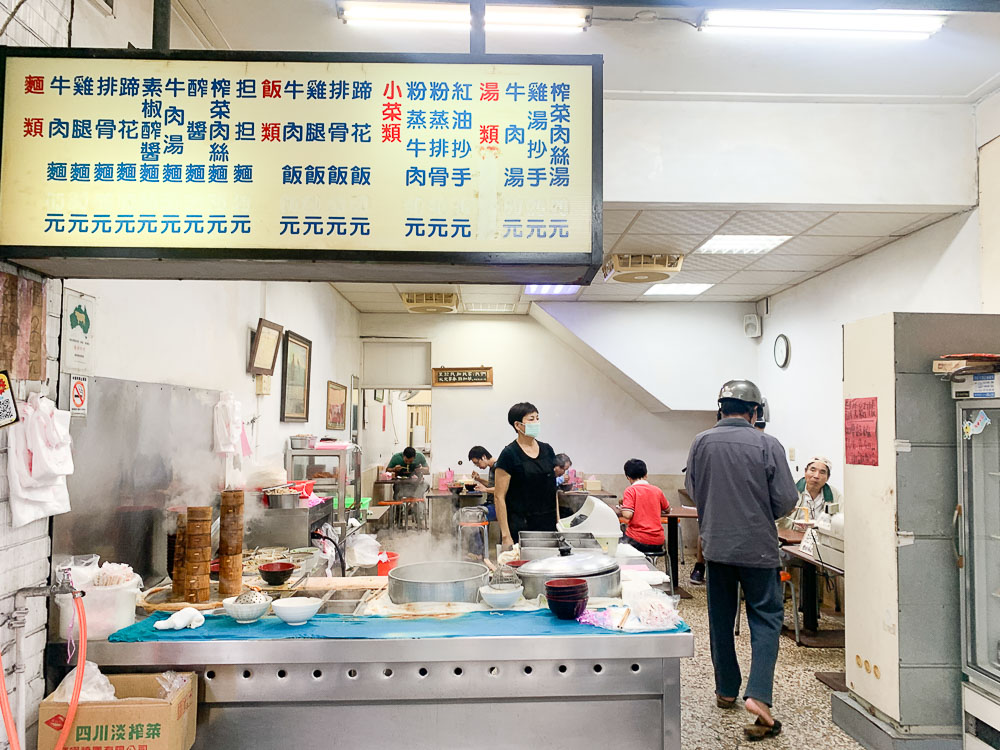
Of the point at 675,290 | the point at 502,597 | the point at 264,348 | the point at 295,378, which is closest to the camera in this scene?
the point at 502,597

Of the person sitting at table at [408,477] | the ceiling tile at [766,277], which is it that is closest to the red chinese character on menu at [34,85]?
the ceiling tile at [766,277]

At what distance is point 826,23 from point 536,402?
6267 mm

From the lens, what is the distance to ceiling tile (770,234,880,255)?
208 inches

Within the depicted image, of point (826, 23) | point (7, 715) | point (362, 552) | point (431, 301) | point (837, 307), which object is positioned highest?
point (826, 23)

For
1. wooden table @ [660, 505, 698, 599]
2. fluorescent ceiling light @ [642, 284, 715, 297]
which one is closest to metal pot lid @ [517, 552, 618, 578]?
wooden table @ [660, 505, 698, 599]

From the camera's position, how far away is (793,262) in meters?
6.19

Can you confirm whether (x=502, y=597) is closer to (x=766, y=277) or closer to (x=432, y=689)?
(x=432, y=689)

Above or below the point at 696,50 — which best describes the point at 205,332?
below

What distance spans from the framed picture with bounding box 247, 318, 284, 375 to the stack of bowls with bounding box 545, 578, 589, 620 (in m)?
2.93

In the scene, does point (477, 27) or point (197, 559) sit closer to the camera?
point (477, 27)

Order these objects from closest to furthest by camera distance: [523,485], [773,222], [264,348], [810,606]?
[523,485] < [264,348] < [773,222] < [810,606]

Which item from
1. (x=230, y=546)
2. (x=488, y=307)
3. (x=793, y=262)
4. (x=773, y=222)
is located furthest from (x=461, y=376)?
(x=230, y=546)

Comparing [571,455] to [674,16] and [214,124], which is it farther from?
[214,124]

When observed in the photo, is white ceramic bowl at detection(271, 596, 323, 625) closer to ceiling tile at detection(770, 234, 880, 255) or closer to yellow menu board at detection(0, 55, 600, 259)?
yellow menu board at detection(0, 55, 600, 259)
